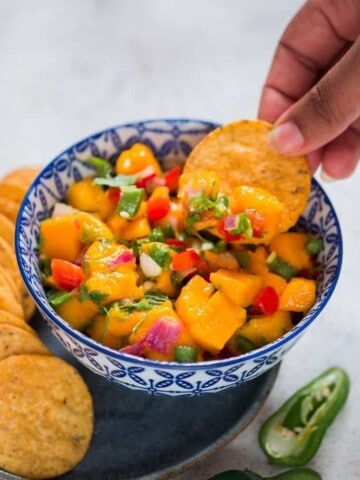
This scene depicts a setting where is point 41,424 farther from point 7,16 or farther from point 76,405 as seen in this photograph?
point 7,16

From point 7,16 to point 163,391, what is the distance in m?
2.67

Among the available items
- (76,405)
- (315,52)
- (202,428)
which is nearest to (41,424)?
(76,405)

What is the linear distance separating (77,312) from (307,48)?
1395 mm

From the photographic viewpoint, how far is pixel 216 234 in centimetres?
251

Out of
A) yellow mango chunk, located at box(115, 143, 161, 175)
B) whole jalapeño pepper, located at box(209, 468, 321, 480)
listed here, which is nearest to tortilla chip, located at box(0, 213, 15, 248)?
yellow mango chunk, located at box(115, 143, 161, 175)

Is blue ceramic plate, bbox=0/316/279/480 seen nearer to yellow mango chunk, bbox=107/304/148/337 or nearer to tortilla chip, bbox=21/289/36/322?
tortilla chip, bbox=21/289/36/322

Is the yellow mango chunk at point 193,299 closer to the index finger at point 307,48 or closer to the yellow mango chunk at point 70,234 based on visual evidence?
the yellow mango chunk at point 70,234

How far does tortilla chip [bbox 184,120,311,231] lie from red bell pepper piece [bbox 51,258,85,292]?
552mm

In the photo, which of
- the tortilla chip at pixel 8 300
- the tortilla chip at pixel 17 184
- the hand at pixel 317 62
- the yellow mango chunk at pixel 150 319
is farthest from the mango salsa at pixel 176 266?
the hand at pixel 317 62

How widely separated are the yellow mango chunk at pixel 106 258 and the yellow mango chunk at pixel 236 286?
0.26 meters

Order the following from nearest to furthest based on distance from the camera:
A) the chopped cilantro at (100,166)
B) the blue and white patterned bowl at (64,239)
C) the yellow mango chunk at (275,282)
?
the blue and white patterned bowl at (64,239), the yellow mango chunk at (275,282), the chopped cilantro at (100,166)

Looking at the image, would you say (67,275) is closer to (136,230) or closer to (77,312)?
(77,312)

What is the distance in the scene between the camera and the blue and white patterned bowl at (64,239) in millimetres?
2225

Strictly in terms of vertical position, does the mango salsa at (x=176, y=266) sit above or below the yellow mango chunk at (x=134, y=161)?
below
